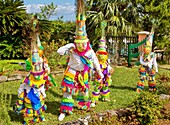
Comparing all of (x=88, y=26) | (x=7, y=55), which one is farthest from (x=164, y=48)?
(x=7, y=55)

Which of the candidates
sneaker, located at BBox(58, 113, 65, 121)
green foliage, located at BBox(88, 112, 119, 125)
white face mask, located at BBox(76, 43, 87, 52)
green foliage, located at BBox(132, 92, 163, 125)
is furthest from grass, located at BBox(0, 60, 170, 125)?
white face mask, located at BBox(76, 43, 87, 52)

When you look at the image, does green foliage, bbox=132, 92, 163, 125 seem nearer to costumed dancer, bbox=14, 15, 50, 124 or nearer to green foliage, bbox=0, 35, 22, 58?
costumed dancer, bbox=14, 15, 50, 124

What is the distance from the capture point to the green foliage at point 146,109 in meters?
5.27

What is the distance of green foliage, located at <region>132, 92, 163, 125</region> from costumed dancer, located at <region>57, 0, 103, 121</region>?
1041mm

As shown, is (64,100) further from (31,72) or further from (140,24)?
(140,24)

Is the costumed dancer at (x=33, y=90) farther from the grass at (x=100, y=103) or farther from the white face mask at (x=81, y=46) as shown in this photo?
the white face mask at (x=81, y=46)

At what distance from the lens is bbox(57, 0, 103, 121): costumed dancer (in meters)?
5.29

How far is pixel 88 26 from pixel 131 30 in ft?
6.91

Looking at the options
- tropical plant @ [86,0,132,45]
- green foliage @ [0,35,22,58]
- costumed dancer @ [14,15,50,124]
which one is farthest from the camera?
tropical plant @ [86,0,132,45]

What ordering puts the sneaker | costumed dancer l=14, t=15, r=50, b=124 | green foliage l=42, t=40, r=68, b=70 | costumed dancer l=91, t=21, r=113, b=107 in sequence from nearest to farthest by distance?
1. costumed dancer l=14, t=15, r=50, b=124
2. the sneaker
3. costumed dancer l=91, t=21, r=113, b=107
4. green foliage l=42, t=40, r=68, b=70

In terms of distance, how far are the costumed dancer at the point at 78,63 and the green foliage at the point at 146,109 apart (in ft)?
3.42

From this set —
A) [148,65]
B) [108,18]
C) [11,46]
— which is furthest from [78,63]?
[108,18]

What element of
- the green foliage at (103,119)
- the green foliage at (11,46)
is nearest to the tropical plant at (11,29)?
the green foliage at (11,46)

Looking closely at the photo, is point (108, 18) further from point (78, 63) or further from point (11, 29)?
point (78, 63)
